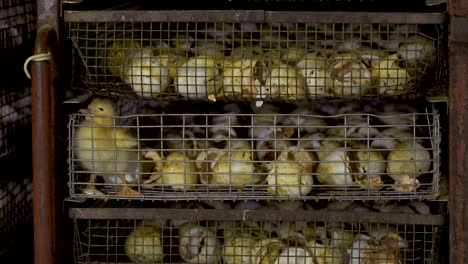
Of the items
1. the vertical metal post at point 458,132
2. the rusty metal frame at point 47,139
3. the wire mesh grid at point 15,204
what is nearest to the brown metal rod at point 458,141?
the vertical metal post at point 458,132

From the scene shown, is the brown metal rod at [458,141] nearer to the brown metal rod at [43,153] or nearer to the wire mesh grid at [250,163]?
the wire mesh grid at [250,163]

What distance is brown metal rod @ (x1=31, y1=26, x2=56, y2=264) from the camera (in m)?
1.34

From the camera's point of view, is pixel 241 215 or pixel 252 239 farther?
pixel 252 239

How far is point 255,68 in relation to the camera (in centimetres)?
144

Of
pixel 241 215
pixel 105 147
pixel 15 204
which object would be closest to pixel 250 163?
pixel 241 215

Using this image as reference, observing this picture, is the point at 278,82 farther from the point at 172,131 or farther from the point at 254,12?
the point at 172,131

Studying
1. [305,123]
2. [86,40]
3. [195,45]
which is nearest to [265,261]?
[305,123]

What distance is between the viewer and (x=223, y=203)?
165 cm

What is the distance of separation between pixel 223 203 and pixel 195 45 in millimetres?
403

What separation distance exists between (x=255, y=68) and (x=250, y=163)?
0.69ft

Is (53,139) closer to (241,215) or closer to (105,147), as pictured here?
(105,147)

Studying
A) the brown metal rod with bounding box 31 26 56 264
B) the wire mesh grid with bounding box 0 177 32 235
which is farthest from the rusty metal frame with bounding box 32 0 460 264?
the wire mesh grid with bounding box 0 177 32 235

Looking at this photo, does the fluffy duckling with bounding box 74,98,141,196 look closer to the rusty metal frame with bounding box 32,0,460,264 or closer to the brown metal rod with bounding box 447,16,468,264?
the rusty metal frame with bounding box 32,0,460,264

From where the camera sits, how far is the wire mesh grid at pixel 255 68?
1.43m
